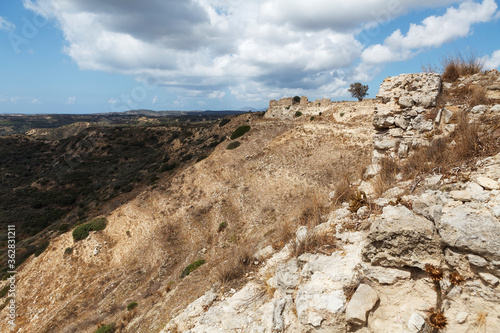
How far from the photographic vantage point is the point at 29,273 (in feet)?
63.6

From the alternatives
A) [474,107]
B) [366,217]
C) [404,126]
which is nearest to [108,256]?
[366,217]

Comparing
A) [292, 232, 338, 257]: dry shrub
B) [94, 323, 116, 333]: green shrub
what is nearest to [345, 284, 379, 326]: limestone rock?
[292, 232, 338, 257]: dry shrub

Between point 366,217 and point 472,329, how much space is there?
9.03 ft

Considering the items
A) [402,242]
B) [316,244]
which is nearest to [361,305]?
[402,242]

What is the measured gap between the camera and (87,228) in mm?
21562

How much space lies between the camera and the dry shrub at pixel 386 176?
664cm

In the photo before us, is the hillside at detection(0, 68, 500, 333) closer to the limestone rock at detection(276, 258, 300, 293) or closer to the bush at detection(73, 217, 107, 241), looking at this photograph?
the limestone rock at detection(276, 258, 300, 293)

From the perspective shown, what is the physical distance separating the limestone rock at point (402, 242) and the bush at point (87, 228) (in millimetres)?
23558

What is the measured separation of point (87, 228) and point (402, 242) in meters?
24.8

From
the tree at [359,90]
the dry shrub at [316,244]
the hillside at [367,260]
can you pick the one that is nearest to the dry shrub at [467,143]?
the hillside at [367,260]

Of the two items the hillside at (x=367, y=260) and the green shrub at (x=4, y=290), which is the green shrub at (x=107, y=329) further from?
the green shrub at (x=4, y=290)

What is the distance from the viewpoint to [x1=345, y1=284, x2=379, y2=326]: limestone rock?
3924 millimetres

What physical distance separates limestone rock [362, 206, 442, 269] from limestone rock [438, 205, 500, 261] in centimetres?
27

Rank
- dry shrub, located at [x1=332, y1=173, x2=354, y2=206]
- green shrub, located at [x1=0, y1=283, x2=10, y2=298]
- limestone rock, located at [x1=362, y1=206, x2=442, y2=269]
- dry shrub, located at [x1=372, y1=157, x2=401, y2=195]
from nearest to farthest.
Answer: limestone rock, located at [x1=362, y1=206, x2=442, y2=269]
dry shrub, located at [x1=372, y1=157, x2=401, y2=195]
dry shrub, located at [x1=332, y1=173, x2=354, y2=206]
green shrub, located at [x1=0, y1=283, x2=10, y2=298]
